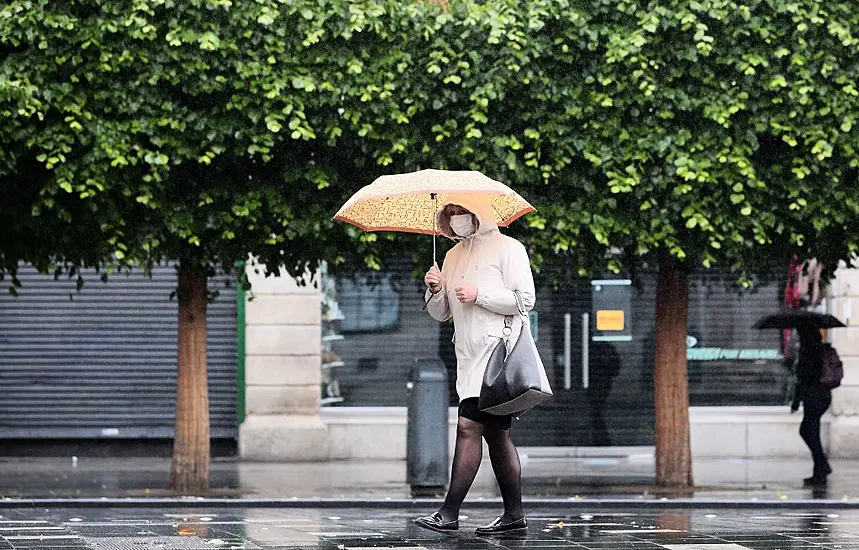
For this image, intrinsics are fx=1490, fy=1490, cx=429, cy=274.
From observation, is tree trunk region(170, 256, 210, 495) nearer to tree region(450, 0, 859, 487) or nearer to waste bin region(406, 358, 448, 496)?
waste bin region(406, 358, 448, 496)

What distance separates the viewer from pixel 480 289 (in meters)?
7.90

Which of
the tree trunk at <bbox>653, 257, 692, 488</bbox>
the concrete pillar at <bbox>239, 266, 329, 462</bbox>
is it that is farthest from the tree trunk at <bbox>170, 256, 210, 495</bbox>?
the concrete pillar at <bbox>239, 266, 329, 462</bbox>

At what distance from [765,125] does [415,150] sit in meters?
3.09

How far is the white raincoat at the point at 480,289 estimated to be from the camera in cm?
793

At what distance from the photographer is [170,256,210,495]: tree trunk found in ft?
45.8

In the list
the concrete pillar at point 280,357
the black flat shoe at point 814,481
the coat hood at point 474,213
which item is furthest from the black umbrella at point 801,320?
the coat hood at point 474,213

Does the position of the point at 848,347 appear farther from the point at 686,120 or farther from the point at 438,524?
the point at 438,524

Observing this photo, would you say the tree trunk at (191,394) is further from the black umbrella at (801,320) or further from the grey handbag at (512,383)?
the grey handbag at (512,383)

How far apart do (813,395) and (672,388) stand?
2070 mm

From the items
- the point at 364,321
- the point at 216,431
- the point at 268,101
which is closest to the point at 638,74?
the point at 268,101

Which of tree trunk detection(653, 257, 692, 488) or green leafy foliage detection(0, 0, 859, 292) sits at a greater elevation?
green leafy foliage detection(0, 0, 859, 292)

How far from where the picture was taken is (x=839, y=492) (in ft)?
46.9

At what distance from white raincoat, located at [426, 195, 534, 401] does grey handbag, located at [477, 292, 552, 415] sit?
0.12 meters

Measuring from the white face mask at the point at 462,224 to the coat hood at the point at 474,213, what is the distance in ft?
0.13
